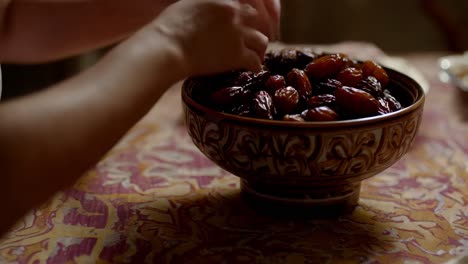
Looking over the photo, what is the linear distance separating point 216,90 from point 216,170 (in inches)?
5.9

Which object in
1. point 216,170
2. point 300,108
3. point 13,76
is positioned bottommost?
point 13,76

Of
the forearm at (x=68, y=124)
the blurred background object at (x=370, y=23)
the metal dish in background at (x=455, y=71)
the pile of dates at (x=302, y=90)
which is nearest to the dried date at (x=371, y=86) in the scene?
the pile of dates at (x=302, y=90)

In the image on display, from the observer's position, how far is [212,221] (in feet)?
1.99

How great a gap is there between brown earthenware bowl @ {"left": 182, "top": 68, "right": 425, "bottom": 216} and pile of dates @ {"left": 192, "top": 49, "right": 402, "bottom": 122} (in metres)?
0.03

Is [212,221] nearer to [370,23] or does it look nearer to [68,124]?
[68,124]

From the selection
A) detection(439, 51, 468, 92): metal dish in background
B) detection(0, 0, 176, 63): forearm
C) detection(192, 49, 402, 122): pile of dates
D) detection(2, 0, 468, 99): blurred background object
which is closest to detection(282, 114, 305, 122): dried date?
detection(192, 49, 402, 122): pile of dates

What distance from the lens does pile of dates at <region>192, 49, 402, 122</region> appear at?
0.57 m

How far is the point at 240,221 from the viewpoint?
61 cm

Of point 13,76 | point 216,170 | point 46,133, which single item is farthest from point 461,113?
point 13,76

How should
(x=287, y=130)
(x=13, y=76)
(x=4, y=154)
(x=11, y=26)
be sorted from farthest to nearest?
(x=13, y=76)
(x=11, y=26)
(x=287, y=130)
(x=4, y=154)

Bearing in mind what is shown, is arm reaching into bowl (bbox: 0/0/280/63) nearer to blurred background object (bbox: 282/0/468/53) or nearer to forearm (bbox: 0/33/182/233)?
forearm (bbox: 0/33/182/233)

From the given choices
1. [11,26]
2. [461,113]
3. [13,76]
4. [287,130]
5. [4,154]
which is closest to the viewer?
[4,154]

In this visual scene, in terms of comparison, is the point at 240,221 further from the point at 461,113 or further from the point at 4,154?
the point at 461,113

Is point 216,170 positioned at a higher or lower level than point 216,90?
lower
